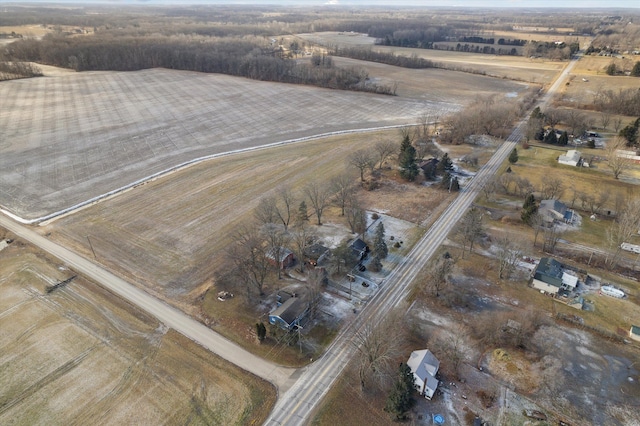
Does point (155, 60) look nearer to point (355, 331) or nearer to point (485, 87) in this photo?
point (485, 87)

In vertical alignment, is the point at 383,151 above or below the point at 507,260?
above

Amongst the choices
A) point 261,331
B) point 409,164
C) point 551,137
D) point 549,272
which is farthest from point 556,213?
point 261,331

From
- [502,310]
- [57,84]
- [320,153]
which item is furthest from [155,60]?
[502,310]

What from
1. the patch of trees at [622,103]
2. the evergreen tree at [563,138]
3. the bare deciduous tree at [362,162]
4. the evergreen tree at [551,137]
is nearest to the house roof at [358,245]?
the bare deciduous tree at [362,162]

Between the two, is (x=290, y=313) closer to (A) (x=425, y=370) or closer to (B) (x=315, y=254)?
(B) (x=315, y=254)

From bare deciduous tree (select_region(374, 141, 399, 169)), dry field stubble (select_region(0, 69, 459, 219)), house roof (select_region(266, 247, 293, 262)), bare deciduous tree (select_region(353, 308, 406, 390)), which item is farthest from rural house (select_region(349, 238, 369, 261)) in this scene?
dry field stubble (select_region(0, 69, 459, 219))

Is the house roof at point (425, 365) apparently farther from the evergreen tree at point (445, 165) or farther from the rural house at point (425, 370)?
the evergreen tree at point (445, 165)
